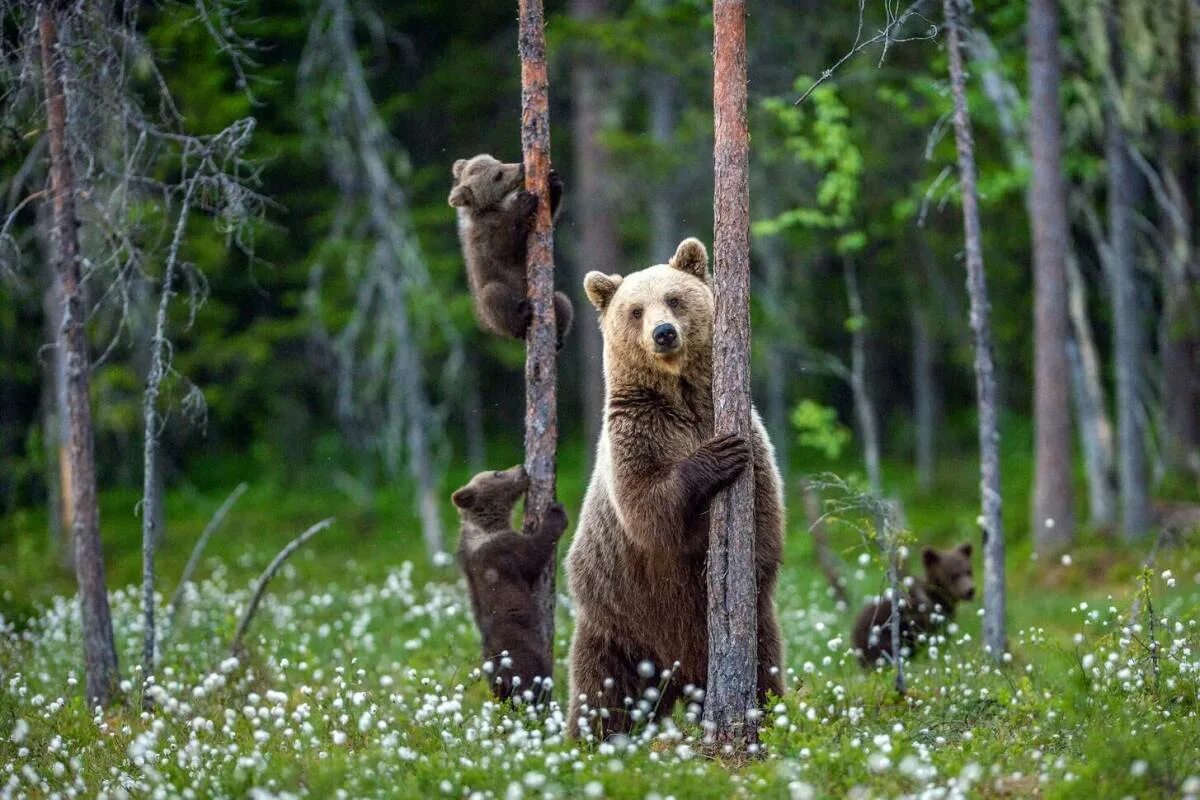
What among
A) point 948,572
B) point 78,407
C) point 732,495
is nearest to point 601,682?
point 732,495

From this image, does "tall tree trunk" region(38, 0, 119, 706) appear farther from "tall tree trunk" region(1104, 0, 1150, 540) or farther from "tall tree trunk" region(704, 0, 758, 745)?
"tall tree trunk" region(1104, 0, 1150, 540)

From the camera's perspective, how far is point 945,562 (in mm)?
11250

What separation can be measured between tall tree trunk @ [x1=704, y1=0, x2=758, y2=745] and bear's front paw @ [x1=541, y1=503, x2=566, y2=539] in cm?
182

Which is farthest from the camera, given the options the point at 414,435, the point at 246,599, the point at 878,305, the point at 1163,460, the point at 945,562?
the point at 878,305

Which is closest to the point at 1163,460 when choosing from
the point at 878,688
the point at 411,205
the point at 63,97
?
the point at 878,688

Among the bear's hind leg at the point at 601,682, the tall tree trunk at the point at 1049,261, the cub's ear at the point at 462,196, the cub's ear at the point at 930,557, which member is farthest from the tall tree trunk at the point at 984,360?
the tall tree trunk at the point at 1049,261

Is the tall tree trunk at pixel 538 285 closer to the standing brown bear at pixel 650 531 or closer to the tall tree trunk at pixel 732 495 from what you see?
the standing brown bear at pixel 650 531

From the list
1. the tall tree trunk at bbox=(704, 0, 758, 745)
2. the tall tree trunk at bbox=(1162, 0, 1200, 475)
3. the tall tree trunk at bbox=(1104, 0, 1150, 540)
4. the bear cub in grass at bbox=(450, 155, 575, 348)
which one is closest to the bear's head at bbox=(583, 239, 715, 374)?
the tall tree trunk at bbox=(704, 0, 758, 745)

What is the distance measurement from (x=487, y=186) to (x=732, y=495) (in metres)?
3.69

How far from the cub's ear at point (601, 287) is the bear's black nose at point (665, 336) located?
94 cm

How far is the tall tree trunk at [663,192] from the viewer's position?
1965cm

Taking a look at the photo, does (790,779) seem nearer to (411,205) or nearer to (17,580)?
(17,580)

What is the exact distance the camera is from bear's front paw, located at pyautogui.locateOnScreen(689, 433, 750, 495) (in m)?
6.63

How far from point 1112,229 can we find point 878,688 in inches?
388
